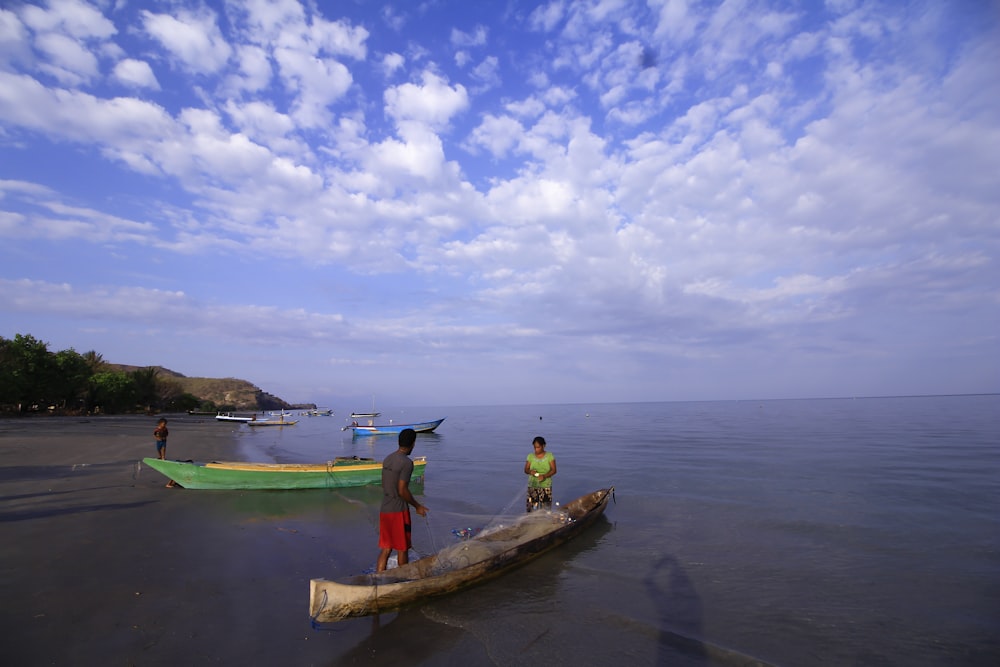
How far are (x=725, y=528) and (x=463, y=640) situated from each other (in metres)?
9.15

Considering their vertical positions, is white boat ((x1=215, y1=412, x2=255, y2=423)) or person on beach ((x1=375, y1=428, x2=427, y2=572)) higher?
person on beach ((x1=375, y1=428, x2=427, y2=572))

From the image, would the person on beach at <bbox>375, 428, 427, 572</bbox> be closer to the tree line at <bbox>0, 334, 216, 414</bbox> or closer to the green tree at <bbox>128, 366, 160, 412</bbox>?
the tree line at <bbox>0, 334, 216, 414</bbox>

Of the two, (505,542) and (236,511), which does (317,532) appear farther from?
(505,542)

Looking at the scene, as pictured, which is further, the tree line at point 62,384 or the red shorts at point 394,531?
the tree line at point 62,384

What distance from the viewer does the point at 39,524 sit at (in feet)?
32.8

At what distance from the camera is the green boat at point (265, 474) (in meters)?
14.6

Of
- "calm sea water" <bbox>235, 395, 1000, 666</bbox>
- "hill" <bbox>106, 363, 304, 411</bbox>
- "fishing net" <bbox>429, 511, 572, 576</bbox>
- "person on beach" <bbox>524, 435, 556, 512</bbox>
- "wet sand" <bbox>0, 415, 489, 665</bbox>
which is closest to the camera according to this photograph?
"wet sand" <bbox>0, 415, 489, 665</bbox>

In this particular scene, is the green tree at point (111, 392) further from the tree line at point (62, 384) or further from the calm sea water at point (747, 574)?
the calm sea water at point (747, 574)

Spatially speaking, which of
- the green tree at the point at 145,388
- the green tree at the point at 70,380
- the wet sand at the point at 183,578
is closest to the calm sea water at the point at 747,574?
the wet sand at the point at 183,578

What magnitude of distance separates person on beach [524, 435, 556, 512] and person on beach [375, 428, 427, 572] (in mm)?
4268

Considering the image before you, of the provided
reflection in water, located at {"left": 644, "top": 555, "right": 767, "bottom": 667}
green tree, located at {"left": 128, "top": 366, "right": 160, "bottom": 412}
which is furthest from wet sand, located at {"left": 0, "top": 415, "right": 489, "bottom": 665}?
green tree, located at {"left": 128, "top": 366, "right": 160, "bottom": 412}

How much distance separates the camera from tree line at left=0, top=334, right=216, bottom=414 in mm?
48281

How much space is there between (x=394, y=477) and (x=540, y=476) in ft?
16.2

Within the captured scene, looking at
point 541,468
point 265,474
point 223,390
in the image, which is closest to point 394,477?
point 541,468
